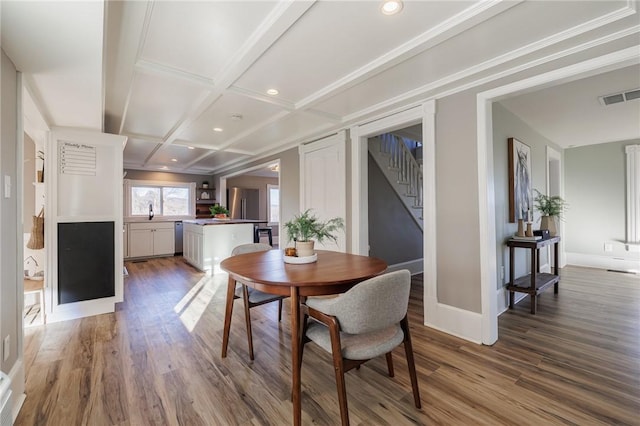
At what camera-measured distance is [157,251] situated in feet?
21.9

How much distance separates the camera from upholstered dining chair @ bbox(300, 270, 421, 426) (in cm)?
133

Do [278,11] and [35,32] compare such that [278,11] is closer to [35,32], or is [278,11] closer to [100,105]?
[35,32]

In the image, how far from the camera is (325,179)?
13.1 feet

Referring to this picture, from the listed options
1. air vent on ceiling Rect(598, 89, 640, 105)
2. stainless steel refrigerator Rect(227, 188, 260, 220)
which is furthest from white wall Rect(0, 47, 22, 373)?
stainless steel refrigerator Rect(227, 188, 260, 220)

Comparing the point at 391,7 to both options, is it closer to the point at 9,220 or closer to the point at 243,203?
the point at 9,220

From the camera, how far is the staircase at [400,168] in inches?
174

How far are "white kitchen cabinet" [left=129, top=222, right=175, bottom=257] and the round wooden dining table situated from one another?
5.54 m

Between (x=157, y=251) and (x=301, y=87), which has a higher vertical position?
(x=301, y=87)

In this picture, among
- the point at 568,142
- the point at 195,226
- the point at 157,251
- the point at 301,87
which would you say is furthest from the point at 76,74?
the point at 568,142

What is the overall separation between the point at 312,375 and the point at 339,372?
72cm

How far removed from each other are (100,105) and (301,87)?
178 cm

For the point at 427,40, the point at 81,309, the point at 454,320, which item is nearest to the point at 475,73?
the point at 427,40

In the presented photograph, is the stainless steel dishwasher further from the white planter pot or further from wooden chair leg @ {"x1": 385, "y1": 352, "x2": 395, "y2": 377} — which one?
wooden chair leg @ {"x1": 385, "y1": 352, "x2": 395, "y2": 377}

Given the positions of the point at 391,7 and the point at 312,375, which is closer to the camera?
the point at 391,7
